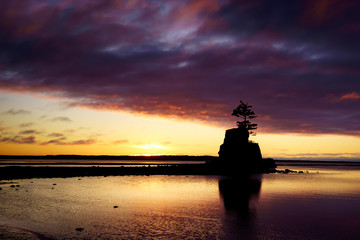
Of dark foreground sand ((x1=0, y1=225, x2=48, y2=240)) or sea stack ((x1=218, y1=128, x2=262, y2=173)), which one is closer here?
dark foreground sand ((x1=0, y1=225, x2=48, y2=240))

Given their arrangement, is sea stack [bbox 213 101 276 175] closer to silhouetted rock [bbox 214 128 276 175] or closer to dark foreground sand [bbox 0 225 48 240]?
silhouetted rock [bbox 214 128 276 175]

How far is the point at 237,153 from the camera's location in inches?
3418

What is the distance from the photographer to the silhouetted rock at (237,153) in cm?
8681

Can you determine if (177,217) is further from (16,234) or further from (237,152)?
(237,152)

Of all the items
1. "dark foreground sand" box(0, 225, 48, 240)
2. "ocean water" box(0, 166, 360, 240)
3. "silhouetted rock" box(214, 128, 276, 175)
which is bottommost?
"ocean water" box(0, 166, 360, 240)

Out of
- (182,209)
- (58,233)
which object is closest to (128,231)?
(58,233)

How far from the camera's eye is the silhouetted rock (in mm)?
86812

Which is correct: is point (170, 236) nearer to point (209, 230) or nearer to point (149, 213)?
point (209, 230)

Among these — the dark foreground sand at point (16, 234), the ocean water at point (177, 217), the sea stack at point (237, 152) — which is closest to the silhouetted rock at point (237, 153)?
the sea stack at point (237, 152)

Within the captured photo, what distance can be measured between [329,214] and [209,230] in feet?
44.4

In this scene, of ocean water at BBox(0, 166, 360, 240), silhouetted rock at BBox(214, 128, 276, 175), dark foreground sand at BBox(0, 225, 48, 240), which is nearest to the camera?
dark foreground sand at BBox(0, 225, 48, 240)

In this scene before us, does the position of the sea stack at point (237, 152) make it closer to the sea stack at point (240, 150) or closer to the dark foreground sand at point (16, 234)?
the sea stack at point (240, 150)

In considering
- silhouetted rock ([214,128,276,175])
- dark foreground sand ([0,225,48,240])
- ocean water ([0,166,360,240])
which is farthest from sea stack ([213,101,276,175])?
dark foreground sand ([0,225,48,240])

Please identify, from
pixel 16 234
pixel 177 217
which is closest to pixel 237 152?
pixel 177 217
